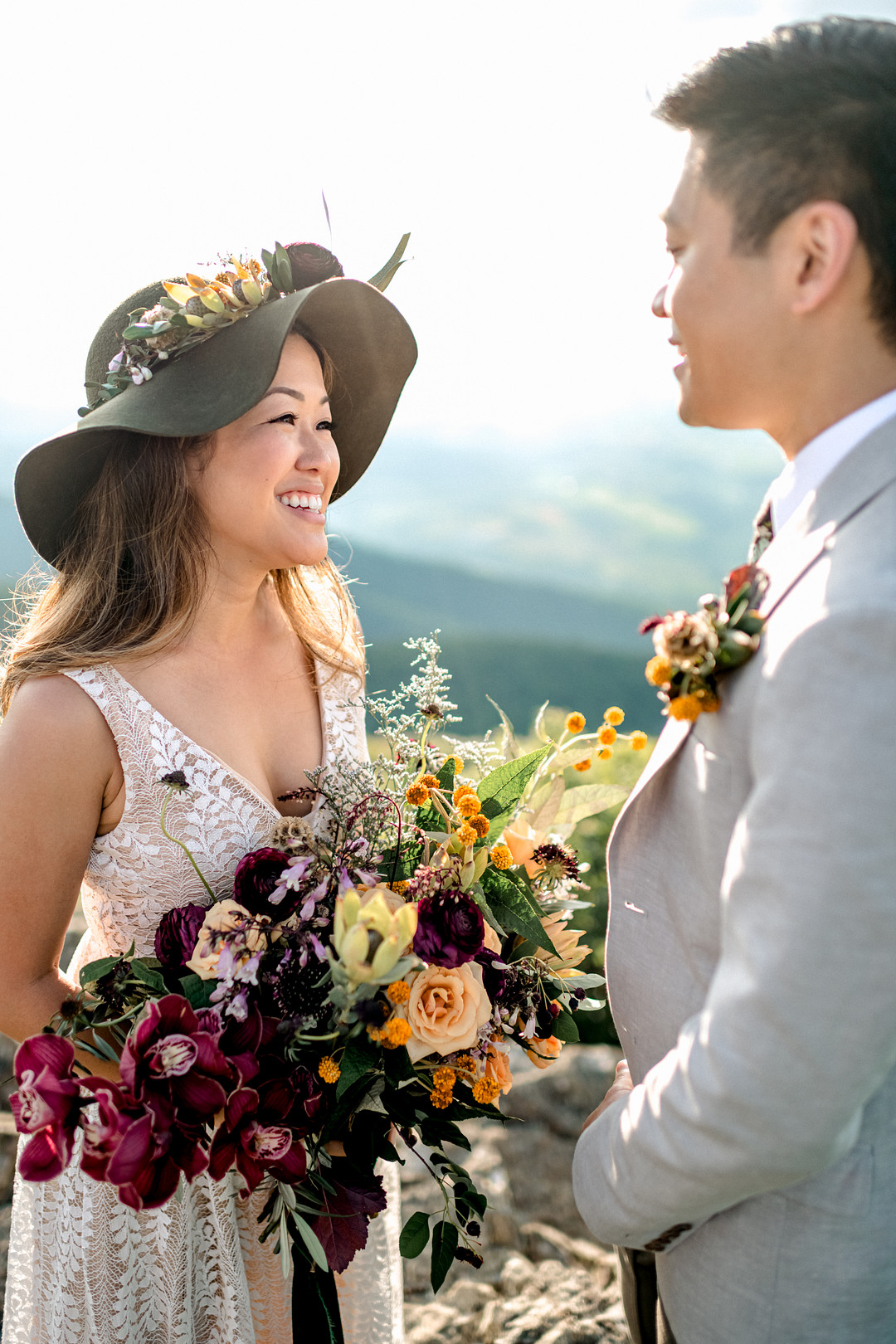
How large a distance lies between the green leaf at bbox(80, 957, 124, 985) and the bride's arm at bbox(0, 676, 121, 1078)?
0.31m

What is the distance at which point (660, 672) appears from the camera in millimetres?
1306

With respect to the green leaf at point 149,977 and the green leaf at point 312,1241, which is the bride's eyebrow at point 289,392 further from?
the green leaf at point 312,1241

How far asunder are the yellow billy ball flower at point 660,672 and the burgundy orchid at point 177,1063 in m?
0.88

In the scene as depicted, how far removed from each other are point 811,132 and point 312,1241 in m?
Result: 1.95

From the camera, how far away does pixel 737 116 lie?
50.4 inches

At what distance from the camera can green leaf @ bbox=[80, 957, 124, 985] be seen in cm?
173

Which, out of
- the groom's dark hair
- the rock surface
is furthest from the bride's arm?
the rock surface

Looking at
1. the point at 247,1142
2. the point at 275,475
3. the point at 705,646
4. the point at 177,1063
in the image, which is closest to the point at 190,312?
the point at 275,475

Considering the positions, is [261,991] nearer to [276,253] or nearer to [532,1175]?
[276,253]

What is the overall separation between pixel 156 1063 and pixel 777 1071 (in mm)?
895

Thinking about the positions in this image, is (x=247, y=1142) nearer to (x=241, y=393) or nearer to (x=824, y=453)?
(x=824, y=453)

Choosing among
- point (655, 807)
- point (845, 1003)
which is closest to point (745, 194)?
point (655, 807)

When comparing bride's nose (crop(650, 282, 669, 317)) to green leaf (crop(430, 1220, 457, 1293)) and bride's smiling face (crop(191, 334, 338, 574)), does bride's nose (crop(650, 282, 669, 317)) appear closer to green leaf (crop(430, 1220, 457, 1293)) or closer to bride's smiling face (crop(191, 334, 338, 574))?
bride's smiling face (crop(191, 334, 338, 574))

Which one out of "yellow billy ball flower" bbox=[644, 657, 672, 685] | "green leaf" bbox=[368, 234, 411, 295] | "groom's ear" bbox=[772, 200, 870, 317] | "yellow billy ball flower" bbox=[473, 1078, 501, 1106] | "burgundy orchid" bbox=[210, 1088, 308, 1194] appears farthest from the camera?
"green leaf" bbox=[368, 234, 411, 295]
